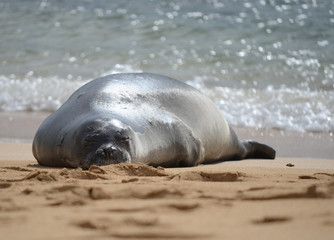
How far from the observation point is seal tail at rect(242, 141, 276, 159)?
16.9 feet

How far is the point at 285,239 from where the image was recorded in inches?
68.2

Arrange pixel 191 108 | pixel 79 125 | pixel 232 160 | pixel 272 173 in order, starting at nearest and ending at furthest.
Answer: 1. pixel 272 173
2. pixel 79 125
3. pixel 191 108
4. pixel 232 160

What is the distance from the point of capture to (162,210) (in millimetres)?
2080

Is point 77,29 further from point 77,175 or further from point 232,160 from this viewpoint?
point 77,175

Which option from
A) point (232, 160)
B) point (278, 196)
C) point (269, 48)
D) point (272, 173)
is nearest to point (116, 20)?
point (269, 48)

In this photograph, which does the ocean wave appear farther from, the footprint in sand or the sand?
the footprint in sand

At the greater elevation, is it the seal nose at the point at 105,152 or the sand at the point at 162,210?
the seal nose at the point at 105,152

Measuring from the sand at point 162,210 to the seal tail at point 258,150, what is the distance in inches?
84.8

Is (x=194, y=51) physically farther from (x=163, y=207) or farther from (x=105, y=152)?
(x=163, y=207)

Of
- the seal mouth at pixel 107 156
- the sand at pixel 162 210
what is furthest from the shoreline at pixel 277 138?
the sand at pixel 162 210

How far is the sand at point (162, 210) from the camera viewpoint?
5.94 ft

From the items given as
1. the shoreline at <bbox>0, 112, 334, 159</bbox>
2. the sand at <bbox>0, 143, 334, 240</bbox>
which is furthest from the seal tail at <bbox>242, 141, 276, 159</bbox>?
the sand at <bbox>0, 143, 334, 240</bbox>

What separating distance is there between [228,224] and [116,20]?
11265 millimetres

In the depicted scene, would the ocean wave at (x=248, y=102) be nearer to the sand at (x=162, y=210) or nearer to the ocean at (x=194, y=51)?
the ocean at (x=194, y=51)
